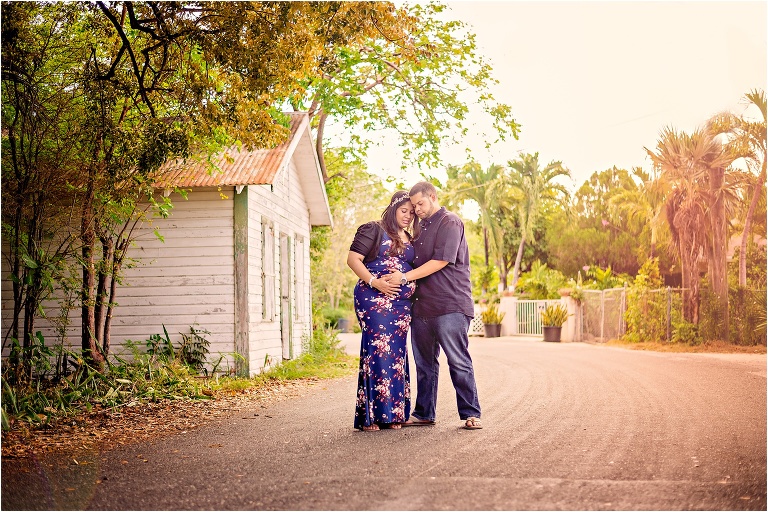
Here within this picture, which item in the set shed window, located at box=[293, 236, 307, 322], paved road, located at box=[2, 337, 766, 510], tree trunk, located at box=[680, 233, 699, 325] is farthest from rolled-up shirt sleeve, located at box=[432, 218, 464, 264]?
tree trunk, located at box=[680, 233, 699, 325]

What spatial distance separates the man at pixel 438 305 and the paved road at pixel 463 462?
29 centimetres

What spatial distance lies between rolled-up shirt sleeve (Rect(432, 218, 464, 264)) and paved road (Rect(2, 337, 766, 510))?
1337 mm

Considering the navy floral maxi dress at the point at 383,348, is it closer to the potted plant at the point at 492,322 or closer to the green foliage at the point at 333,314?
the potted plant at the point at 492,322

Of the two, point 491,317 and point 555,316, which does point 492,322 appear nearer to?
point 491,317

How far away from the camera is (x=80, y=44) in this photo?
9.30m

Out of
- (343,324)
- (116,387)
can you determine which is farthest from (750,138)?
(343,324)

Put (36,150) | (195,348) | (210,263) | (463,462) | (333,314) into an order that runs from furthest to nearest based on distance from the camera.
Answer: (333,314) → (210,263) → (195,348) → (36,150) → (463,462)

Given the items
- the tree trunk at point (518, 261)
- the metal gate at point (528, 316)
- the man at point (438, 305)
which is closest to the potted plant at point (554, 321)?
the metal gate at point (528, 316)

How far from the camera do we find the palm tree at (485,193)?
42.5 metres

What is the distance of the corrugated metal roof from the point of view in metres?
10.9

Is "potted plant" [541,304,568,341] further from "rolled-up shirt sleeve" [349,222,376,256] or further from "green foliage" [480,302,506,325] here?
"rolled-up shirt sleeve" [349,222,376,256]

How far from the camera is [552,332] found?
77.8 feet

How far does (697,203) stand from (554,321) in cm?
664

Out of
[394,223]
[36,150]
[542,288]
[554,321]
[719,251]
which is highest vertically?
[36,150]
